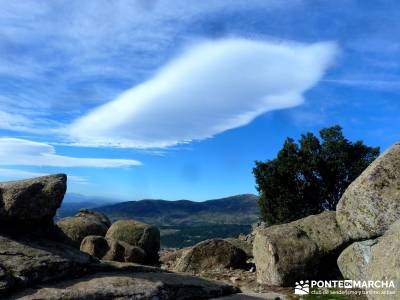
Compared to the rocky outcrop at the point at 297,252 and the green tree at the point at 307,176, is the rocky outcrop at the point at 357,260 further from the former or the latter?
the green tree at the point at 307,176

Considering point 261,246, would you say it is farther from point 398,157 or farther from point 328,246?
point 398,157

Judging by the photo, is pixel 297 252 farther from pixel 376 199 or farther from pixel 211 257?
pixel 211 257

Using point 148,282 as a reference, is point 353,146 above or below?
above

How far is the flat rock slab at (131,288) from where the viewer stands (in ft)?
55.1

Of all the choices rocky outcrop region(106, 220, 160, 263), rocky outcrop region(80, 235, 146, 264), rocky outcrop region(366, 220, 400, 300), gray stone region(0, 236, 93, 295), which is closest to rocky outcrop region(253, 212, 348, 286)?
rocky outcrop region(366, 220, 400, 300)

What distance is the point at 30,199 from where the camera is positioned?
66.0ft

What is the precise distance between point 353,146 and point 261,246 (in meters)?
41.8

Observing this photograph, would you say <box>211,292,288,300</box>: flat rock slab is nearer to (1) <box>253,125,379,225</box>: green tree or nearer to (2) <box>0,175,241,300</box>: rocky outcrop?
(2) <box>0,175,241,300</box>: rocky outcrop

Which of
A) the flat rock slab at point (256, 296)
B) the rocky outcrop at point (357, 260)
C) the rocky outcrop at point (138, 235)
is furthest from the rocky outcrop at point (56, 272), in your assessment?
the rocky outcrop at point (138, 235)

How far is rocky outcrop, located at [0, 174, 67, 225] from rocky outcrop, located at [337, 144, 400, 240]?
1259 cm

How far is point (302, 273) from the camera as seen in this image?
2208 centimetres

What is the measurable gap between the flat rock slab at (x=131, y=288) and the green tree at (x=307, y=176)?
129 ft

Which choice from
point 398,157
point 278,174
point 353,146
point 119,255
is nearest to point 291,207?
point 278,174

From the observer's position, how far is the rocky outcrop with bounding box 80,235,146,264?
30625 millimetres
